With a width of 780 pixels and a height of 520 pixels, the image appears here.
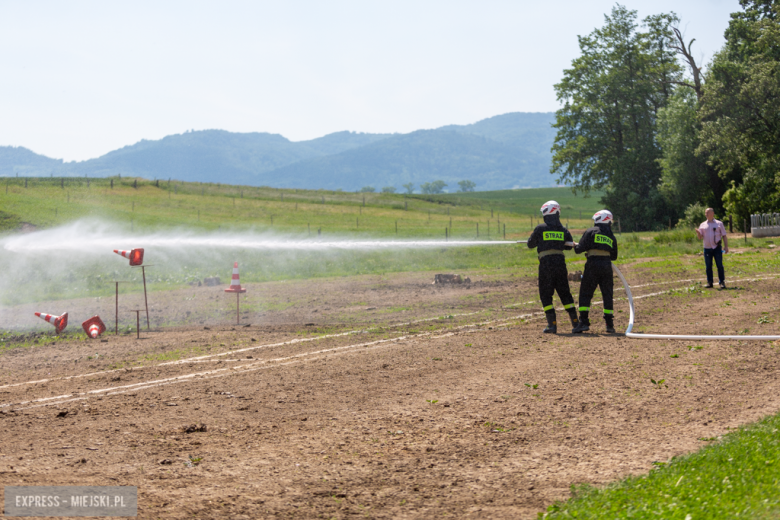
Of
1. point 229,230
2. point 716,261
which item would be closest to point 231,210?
point 229,230

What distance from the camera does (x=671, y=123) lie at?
46656mm

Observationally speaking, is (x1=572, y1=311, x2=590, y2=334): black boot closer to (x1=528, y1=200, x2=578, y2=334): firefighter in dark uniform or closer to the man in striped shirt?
(x1=528, y1=200, x2=578, y2=334): firefighter in dark uniform

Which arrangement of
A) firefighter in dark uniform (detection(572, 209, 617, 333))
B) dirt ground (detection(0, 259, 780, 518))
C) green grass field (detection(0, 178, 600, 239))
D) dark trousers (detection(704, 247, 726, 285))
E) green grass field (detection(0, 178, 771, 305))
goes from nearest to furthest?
dirt ground (detection(0, 259, 780, 518)) < firefighter in dark uniform (detection(572, 209, 617, 333)) < dark trousers (detection(704, 247, 726, 285)) < green grass field (detection(0, 178, 771, 305)) < green grass field (detection(0, 178, 600, 239))

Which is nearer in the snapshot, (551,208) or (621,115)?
(551,208)

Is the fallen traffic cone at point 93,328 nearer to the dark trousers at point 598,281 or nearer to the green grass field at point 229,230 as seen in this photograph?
the dark trousers at point 598,281

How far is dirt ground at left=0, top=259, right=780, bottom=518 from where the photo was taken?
5070 millimetres

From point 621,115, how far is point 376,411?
5480 cm

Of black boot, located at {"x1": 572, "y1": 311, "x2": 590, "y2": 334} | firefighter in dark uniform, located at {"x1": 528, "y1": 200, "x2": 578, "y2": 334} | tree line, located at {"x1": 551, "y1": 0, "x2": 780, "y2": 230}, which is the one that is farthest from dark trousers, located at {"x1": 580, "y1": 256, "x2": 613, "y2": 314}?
tree line, located at {"x1": 551, "y1": 0, "x2": 780, "y2": 230}

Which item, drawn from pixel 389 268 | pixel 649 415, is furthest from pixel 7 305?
pixel 649 415

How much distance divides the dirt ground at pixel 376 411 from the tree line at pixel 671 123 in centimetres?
2804

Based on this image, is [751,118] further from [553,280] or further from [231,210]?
[231,210]

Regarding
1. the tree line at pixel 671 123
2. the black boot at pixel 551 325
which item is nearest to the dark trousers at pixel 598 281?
the black boot at pixel 551 325

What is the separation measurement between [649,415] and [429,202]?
94306mm

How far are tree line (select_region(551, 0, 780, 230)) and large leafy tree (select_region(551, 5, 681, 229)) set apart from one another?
9 centimetres
